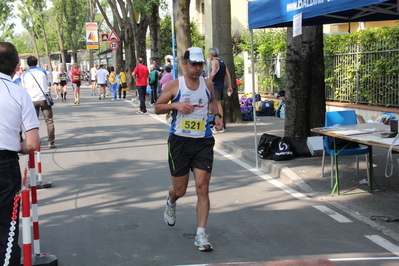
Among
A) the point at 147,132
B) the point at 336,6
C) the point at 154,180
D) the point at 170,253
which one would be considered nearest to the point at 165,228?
the point at 170,253

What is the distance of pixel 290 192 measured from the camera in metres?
7.58

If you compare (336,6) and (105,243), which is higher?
(336,6)

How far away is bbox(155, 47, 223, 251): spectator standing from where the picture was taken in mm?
5207

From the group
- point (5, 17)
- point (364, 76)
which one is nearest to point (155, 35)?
point (364, 76)

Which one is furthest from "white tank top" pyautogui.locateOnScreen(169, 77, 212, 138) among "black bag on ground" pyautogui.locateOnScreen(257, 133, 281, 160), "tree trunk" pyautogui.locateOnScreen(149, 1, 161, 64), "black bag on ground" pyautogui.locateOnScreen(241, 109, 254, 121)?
"tree trunk" pyautogui.locateOnScreen(149, 1, 161, 64)

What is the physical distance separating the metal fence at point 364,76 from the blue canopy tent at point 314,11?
440 cm

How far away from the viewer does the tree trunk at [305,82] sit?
976 cm

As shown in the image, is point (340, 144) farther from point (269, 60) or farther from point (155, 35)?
point (155, 35)

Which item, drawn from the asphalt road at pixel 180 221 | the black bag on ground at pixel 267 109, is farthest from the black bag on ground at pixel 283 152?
the black bag on ground at pixel 267 109

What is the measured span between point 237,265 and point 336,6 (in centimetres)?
366

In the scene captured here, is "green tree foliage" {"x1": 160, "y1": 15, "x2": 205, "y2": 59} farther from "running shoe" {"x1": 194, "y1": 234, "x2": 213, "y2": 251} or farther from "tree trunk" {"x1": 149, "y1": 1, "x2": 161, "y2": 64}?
"running shoe" {"x1": 194, "y1": 234, "x2": 213, "y2": 251}

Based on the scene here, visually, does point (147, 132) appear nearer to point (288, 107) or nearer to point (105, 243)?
point (288, 107)

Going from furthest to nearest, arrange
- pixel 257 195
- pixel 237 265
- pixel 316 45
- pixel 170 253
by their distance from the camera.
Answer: pixel 316 45 < pixel 257 195 < pixel 170 253 < pixel 237 265

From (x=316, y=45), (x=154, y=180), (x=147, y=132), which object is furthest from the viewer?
(x=147, y=132)
